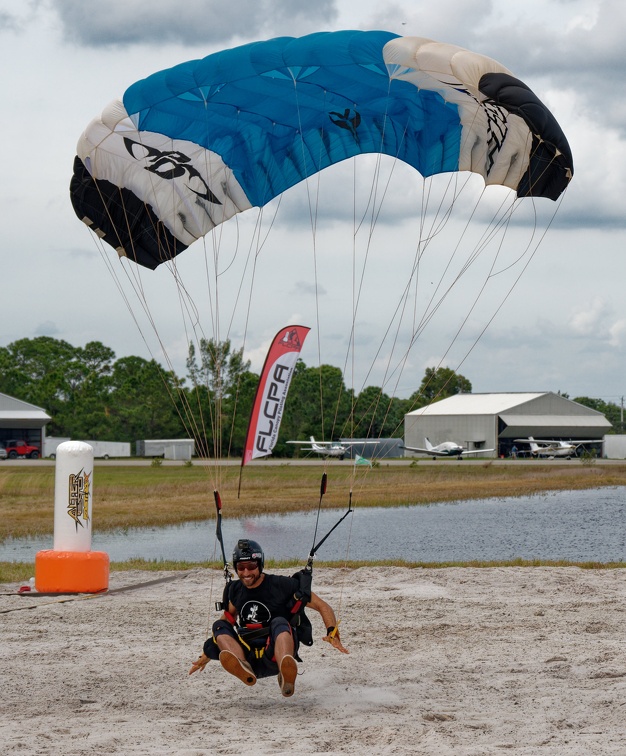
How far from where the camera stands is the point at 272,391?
95.2ft

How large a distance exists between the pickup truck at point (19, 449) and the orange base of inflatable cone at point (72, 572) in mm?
67377

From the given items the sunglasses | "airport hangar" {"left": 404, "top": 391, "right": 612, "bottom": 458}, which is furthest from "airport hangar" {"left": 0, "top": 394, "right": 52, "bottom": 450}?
the sunglasses

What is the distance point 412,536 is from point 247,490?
16.4m

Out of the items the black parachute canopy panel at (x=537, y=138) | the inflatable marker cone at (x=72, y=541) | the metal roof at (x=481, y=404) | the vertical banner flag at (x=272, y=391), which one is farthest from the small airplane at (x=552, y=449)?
the black parachute canopy panel at (x=537, y=138)

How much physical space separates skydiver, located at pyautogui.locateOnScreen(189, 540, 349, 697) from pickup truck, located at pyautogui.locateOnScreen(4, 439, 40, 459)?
7278 cm

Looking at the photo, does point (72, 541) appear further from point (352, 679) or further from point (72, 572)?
point (352, 679)

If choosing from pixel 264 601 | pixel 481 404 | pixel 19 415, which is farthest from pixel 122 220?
pixel 481 404

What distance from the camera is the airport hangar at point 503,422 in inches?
3499

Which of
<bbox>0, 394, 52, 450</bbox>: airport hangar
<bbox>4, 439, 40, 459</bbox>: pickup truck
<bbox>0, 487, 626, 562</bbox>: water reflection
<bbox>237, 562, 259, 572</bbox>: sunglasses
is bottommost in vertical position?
<bbox>0, 487, 626, 562</bbox>: water reflection

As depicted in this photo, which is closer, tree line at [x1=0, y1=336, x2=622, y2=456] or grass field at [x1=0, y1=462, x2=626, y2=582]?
grass field at [x1=0, y1=462, x2=626, y2=582]

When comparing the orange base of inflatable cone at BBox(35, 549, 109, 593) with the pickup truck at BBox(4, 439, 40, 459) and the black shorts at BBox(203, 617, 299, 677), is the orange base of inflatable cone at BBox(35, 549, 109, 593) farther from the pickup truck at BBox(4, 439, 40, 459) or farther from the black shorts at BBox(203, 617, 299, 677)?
the pickup truck at BBox(4, 439, 40, 459)

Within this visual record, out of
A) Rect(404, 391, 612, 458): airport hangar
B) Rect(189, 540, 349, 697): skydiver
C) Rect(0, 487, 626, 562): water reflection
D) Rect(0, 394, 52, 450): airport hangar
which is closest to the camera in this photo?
Rect(189, 540, 349, 697): skydiver

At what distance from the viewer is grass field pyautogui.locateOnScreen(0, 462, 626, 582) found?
2597 cm

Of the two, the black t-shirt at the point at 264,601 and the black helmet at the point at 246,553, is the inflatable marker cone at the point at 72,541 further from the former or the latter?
the black helmet at the point at 246,553
